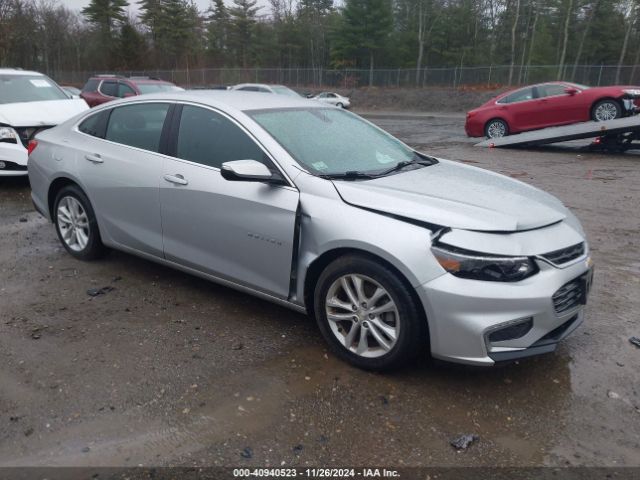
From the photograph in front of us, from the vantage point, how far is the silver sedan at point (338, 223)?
3023 millimetres

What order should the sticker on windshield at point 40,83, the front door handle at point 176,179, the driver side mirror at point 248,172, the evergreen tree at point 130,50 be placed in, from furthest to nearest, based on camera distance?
the evergreen tree at point 130,50 < the sticker on windshield at point 40,83 < the front door handle at point 176,179 < the driver side mirror at point 248,172

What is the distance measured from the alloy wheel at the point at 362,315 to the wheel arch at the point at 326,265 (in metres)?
0.13

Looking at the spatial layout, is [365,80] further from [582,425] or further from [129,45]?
[582,425]

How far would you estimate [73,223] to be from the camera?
5.23 metres

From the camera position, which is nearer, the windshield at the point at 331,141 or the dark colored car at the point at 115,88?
the windshield at the point at 331,141

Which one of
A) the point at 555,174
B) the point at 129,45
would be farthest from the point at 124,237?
the point at 129,45

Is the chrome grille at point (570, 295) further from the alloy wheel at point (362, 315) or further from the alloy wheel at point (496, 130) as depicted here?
the alloy wheel at point (496, 130)

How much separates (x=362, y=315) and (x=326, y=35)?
200ft

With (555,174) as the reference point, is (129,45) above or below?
above

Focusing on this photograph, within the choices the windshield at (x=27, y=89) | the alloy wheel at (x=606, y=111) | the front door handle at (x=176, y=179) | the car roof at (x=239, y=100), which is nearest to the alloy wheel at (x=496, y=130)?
the alloy wheel at (x=606, y=111)

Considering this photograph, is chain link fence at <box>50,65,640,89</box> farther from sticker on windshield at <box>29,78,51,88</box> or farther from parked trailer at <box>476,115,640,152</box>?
sticker on windshield at <box>29,78,51,88</box>

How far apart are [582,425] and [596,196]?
21.6 feet

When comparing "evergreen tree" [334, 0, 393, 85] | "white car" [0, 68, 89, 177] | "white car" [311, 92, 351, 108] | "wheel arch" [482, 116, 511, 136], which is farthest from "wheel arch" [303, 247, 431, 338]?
"evergreen tree" [334, 0, 393, 85]

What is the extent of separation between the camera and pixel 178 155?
422 centimetres
